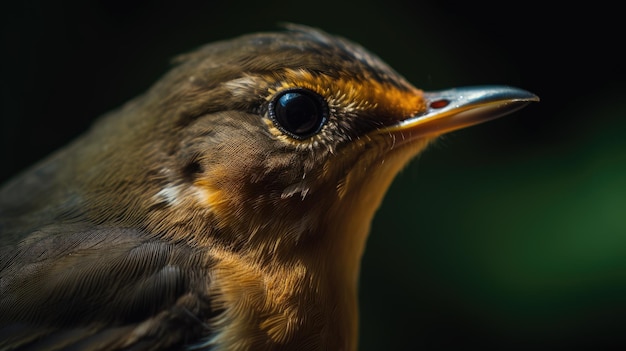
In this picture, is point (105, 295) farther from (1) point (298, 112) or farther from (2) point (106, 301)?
A: (1) point (298, 112)

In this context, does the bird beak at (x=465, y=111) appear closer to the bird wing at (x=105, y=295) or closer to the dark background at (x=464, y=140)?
the bird wing at (x=105, y=295)

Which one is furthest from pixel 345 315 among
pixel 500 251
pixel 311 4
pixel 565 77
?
pixel 311 4

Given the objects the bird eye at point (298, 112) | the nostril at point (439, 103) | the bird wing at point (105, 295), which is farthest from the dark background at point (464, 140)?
the bird wing at point (105, 295)

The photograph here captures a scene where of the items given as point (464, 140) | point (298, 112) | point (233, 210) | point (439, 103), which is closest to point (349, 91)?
point (298, 112)

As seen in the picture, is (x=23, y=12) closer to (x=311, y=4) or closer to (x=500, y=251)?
(x=311, y=4)

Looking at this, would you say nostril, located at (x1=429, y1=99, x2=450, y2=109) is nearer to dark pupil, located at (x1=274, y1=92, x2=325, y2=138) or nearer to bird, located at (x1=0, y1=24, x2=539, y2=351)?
bird, located at (x1=0, y1=24, x2=539, y2=351)

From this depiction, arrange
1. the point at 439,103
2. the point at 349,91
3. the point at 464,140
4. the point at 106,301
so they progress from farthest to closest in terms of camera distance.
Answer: the point at 464,140, the point at 439,103, the point at 349,91, the point at 106,301

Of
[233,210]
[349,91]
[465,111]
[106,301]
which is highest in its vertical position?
[349,91]
